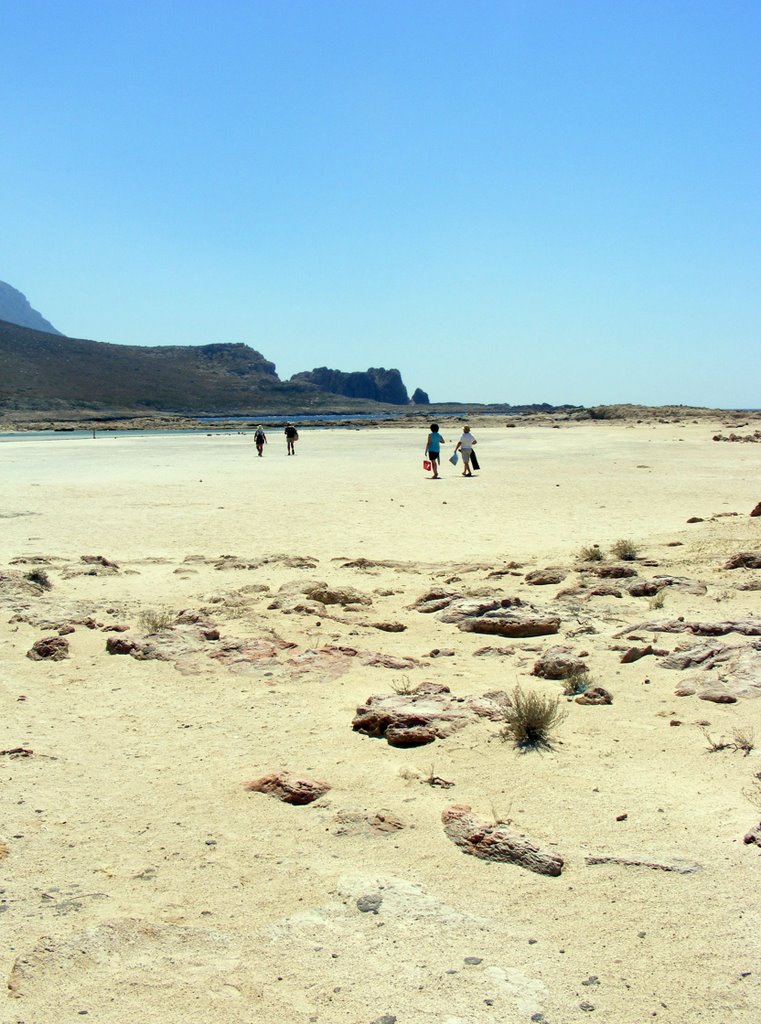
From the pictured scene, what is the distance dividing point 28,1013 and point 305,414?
141 m

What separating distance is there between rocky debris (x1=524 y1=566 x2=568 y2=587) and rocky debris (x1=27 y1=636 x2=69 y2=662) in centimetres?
479

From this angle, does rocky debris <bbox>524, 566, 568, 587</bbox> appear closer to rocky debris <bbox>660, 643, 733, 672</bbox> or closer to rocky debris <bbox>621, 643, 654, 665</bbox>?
rocky debris <bbox>621, 643, 654, 665</bbox>

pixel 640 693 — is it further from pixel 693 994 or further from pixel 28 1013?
pixel 28 1013

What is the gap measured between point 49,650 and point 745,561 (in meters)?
7.09

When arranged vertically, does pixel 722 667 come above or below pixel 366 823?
above

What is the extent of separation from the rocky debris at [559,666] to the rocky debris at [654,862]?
2.41 metres

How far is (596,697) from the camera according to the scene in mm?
6043

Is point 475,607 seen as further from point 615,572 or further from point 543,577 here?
point 615,572

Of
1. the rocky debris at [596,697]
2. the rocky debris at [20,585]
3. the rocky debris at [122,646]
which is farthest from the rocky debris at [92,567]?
the rocky debris at [596,697]

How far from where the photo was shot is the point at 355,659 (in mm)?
7152

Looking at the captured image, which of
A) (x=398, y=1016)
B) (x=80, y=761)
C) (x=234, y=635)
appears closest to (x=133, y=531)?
(x=234, y=635)

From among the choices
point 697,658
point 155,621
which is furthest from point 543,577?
point 155,621

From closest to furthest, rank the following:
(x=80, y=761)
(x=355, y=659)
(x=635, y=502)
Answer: (x=80, y=761) → (x=355, y=659) → (x=635, y=502)

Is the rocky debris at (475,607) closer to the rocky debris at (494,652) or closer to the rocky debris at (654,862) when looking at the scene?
the rocky debris at (494,652)
